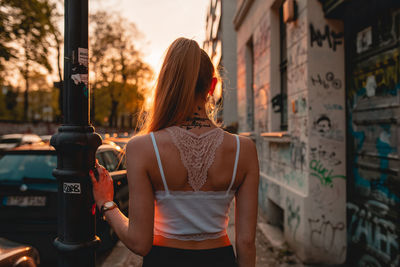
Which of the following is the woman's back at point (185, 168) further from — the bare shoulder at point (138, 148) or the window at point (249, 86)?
the window at point (249, 86)

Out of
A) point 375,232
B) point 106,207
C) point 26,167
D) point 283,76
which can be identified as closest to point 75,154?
point 106,207

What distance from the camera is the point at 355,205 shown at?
404 cm

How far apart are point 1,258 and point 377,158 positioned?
370 cm

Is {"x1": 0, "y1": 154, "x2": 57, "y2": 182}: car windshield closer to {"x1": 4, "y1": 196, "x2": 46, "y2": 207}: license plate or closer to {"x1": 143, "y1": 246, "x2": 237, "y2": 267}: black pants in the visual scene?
{"x1": 4, "y1": 196, "x2": 46, "y2": 207}: license plate

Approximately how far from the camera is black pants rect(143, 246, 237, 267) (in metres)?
1.40

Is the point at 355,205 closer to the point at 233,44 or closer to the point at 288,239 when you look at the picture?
the point at 288,239

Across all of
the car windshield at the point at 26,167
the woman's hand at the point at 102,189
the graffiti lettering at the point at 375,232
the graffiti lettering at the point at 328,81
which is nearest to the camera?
the woman's hand at the point at 102,189

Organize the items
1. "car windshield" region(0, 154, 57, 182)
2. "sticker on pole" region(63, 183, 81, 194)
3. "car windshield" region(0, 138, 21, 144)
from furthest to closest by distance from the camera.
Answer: "car windshield" region(0, 138, 21, 144) < "car windshield" region(0, 154, 57, 182) < "sticker on pole" region(63, 183, 81, 194)

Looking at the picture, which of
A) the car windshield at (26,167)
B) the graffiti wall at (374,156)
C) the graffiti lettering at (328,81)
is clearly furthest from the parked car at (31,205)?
the graffiti wall at (374,156)

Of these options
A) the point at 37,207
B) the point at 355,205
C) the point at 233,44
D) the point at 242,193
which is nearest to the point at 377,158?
the point at 355,205

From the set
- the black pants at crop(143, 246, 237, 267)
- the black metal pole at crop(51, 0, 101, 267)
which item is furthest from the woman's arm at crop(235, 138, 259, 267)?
the black metal pole at crop(51, 0, 101, 267)

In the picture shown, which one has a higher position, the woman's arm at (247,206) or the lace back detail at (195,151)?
the lace back detail at (195,151)

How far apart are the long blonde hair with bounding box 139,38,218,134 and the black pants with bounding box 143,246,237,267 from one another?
0.55 m

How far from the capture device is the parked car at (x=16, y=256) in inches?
88.2
